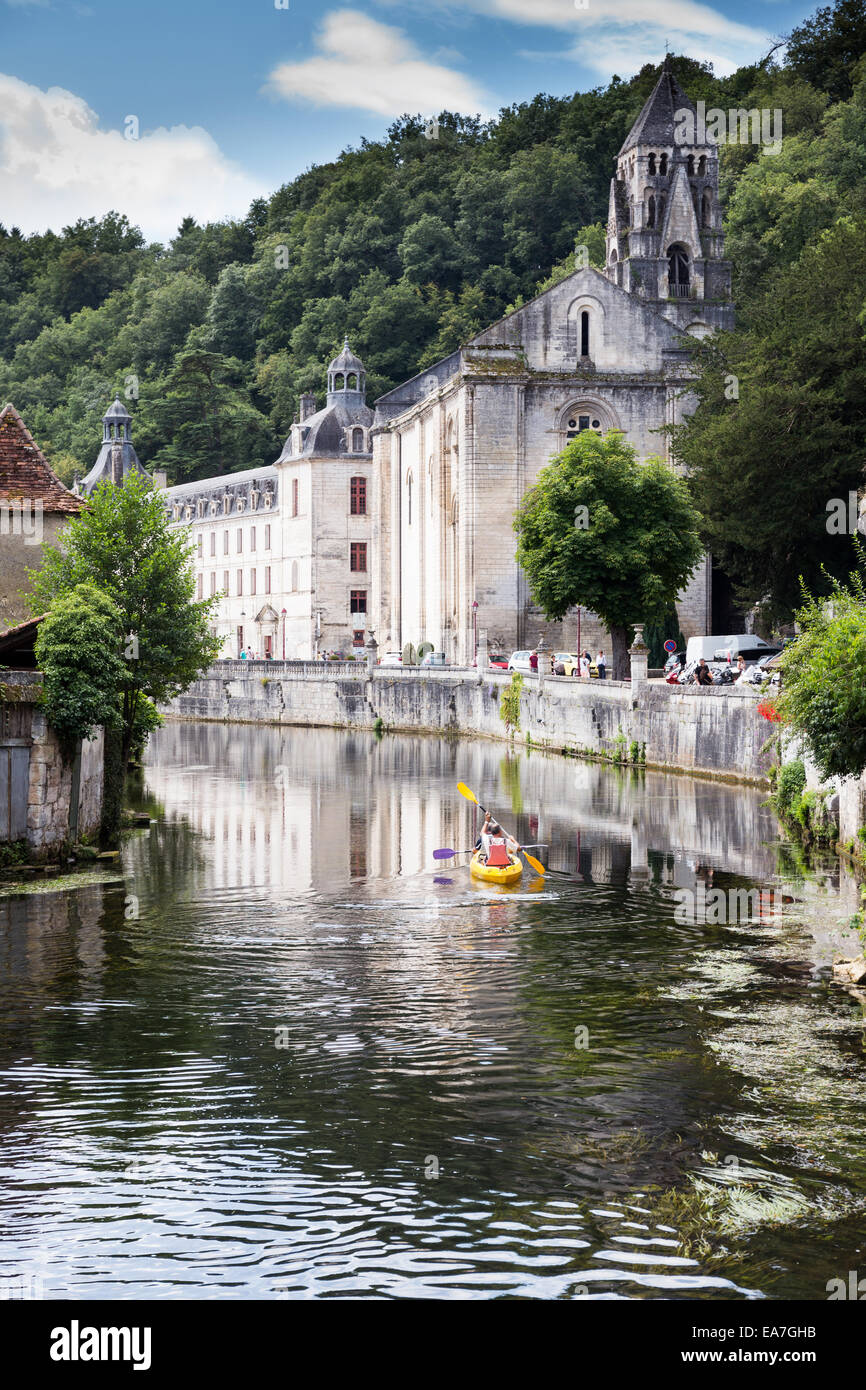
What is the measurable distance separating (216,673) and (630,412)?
26265 millimetres

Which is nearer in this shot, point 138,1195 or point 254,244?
point 138,1195

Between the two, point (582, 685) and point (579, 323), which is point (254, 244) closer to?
point (579, 323)

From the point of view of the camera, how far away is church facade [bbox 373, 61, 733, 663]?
236ft

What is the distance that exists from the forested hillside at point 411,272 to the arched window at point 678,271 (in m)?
3.72

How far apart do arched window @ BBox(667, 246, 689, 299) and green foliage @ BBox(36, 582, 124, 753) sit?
58237 millimetres

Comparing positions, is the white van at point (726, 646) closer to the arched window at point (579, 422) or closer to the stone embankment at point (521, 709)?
the stone embankment at point (521, 709)

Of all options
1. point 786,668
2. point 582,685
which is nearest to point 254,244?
point 582,685

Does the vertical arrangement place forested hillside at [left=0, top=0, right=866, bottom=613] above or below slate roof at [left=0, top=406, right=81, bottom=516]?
above

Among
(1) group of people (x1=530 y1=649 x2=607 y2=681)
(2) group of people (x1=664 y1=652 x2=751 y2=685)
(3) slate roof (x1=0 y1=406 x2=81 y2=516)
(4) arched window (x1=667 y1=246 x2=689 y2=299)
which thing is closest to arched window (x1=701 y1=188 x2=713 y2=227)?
(4) arched window (x1=667 y1=246 x2=689 y2=299)

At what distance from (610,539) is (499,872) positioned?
1206 inches

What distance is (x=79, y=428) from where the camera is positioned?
428ft

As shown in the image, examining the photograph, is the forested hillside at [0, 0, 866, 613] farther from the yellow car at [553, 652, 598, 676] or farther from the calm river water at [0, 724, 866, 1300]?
the calm river water at [0, 724, 866, 1300]

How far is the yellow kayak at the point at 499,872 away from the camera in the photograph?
1065 inches

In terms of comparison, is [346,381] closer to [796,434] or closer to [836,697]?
[796,434]
